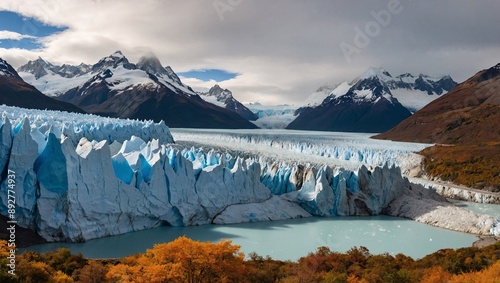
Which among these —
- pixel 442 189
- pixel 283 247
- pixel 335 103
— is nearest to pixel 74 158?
pixel 283 247

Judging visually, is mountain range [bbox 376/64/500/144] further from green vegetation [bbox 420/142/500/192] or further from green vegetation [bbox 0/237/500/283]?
green vegetation [bbox 0/237/500/283]

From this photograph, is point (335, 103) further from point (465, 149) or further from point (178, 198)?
point (178, 198)

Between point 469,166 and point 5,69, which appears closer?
point 469,166

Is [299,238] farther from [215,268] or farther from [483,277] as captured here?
[215,268]

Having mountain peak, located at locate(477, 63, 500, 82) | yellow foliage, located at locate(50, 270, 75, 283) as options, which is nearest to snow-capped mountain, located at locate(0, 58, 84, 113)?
yellow foliage, located at locate(50, 270, 75, 283)

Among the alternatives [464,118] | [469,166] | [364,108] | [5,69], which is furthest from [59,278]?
[364,108]

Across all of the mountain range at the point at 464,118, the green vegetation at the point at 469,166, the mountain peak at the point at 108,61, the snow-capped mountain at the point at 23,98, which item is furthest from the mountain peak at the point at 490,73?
the mountain peak at the point at 108,61

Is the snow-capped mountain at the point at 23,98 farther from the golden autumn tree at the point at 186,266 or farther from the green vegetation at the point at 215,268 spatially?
the golden autumn tree at the point at 186,266
